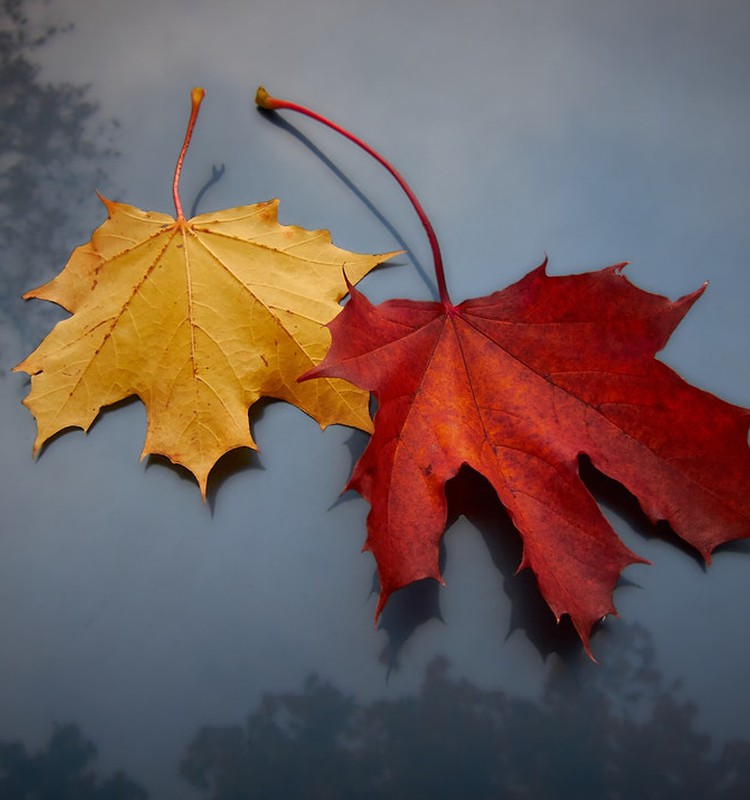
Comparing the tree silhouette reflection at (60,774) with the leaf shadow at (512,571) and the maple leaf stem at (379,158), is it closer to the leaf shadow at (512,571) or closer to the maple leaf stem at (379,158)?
the leaf shadow at (512,571)

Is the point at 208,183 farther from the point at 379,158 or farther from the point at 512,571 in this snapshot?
the point at 512,571

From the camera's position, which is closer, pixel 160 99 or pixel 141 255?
pixel 141 255

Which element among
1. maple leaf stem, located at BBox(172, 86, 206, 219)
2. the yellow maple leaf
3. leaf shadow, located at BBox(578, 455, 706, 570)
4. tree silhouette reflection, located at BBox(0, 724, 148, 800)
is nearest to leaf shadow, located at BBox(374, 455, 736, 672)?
leaf shadow, located at BBox(578, 455, 706, 570)

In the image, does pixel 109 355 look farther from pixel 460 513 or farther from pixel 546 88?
pixel 546 88

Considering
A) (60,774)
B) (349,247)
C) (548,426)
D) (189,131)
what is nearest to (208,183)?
(189,131)

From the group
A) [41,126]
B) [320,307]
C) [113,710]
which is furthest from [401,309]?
[41,126]

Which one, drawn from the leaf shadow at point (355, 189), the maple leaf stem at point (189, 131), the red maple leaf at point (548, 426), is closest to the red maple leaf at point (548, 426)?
the red maple leaf at point (548, 426)
